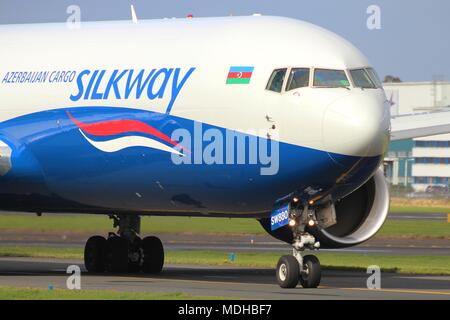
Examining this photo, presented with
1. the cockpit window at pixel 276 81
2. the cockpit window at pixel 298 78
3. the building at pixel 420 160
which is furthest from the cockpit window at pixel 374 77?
the building at pixel 420 160

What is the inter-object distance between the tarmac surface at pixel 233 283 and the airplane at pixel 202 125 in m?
1.10

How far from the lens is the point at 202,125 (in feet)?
90.3

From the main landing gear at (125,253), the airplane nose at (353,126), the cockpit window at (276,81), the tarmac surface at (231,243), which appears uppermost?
the cockpit window at (276,81)

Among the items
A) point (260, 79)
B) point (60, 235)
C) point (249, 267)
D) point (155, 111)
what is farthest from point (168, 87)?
point (60, 235)

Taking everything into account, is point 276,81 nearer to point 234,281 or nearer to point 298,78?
point 298,78

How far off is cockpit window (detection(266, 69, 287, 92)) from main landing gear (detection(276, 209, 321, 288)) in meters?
2.54

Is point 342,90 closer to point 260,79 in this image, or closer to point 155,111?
point 260,79

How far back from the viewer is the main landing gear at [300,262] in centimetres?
2653

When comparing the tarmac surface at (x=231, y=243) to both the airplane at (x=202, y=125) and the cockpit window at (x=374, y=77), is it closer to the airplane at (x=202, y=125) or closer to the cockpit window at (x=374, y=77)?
the airplane at (x=202, y=125)

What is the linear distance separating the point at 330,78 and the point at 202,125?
9.56ft

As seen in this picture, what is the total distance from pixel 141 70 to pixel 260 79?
338cm

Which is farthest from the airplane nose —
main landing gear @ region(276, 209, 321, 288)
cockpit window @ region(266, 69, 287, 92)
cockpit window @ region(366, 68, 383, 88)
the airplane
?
main landing gear @ region(276, 209, 321, 288)

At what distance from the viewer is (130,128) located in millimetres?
28781

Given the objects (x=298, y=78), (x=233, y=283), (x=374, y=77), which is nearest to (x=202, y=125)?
(x=298, y=78)
